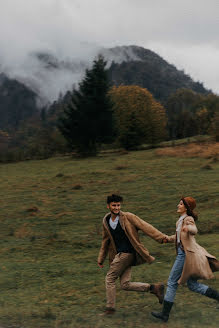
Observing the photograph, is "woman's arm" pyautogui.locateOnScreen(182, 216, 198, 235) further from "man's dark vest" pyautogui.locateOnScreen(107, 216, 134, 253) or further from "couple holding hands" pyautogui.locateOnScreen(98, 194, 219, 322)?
"man's dark vest" pyautogui.locateOnScreen(107, 216, 134, 253)

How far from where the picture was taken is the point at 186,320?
5.91m

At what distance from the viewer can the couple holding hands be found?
18.7 ft

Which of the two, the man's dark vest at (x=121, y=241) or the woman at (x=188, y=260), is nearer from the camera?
the woman at (x=188, y=260)

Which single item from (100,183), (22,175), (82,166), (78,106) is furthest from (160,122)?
(100,183)

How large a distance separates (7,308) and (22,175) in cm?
2444

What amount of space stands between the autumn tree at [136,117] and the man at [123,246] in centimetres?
3757

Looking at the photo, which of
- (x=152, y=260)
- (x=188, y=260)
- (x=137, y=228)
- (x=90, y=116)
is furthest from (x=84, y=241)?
(x=90, y=116)

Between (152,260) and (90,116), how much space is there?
37269 mm

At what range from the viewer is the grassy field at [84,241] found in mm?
6383

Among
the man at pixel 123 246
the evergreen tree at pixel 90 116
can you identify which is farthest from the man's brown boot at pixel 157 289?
the evergreen tree at pixel 90 116

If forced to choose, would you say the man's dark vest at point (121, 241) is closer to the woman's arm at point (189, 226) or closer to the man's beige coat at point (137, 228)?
the man's beige coat at point (137, 228)

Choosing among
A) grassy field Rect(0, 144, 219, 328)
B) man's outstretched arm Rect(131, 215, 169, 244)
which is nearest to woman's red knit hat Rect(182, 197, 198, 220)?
man's outstretched arm Rect(131, 215, 169, 244)

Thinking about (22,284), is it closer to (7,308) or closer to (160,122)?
(7,308)

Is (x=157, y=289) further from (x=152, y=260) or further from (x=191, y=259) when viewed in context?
(x=191, y=259)
